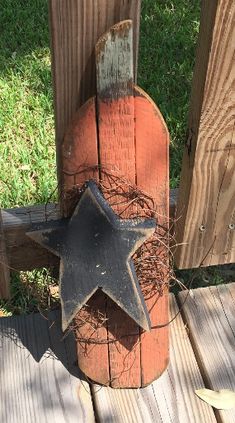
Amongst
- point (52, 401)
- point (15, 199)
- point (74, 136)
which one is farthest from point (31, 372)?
point (15, 199)

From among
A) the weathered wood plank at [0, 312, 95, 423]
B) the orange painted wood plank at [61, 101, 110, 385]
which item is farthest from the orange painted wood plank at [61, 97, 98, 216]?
the weathered wood plank at [0, 312, 95, 423]

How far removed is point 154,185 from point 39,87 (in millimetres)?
1864

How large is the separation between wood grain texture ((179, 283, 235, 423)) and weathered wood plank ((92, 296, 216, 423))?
42mm

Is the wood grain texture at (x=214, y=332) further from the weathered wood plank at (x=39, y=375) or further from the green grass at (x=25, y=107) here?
the green grass at (x=25, y=107)

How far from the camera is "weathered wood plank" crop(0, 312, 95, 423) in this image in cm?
194

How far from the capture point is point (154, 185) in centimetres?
178

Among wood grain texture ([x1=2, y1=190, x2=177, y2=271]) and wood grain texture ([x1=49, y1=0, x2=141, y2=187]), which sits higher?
wood grain texture ([x1=49, y1=0, x2=141, y2=187])

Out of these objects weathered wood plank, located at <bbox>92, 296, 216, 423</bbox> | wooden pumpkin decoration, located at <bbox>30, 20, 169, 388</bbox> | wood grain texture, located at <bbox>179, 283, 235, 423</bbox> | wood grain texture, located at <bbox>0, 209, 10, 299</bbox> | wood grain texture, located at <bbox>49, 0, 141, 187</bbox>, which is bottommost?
weathered wood plank, located at <bbox>92, 296, 216, 423</bbox>

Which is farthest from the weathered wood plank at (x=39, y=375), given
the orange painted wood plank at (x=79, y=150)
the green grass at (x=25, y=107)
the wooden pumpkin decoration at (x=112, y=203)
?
the green grass at (x=25, y=107)

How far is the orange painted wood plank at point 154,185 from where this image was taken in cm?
165

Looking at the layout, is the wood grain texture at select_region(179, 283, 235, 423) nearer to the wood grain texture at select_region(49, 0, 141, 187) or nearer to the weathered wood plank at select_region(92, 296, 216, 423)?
the weathered wood plank at select_region(92, 296, 216, 423)

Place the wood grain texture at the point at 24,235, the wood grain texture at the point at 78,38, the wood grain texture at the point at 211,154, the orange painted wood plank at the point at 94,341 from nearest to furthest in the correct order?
1. the wood grain texture at the point at 78,38
2. the wood grain texture at the point at 211,154
3. the orange painted wood plank at the point at 94,341
4. the wood grain texture at the point at 24,235

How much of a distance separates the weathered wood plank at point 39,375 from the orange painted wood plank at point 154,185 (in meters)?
0.23

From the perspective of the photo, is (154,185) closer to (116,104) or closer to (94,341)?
(116,104)
